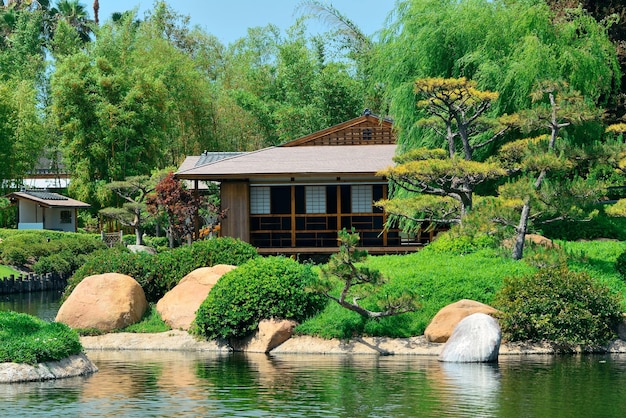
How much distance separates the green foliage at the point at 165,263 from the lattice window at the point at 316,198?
8368mm

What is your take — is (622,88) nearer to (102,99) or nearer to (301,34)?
(102,99)

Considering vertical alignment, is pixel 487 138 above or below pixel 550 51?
below

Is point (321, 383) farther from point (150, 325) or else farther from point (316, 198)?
point (316, 198)

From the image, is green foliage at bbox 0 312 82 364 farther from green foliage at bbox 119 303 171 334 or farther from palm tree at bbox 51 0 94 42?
palm tree at bbox 51 0 94 42

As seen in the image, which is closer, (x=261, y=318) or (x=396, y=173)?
(x=261, y=318)

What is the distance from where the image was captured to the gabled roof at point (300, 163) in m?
29.2

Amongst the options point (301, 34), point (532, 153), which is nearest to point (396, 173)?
point (532, 153)

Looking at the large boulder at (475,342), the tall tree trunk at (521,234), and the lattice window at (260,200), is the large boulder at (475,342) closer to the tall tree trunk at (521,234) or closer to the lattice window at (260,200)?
the tall tree trunk at (521,234)

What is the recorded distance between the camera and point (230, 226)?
3070 cm

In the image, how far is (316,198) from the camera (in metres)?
31.0

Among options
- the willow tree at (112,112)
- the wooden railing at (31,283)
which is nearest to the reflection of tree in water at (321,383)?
the wooden railing at (31,283)

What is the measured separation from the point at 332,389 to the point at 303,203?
17072 mm

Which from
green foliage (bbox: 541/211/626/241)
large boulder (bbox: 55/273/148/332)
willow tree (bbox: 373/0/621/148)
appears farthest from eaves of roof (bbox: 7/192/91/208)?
green foliage (bbox: 541/211/626/241)

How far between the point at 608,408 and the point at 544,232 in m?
12.4
